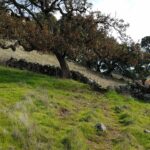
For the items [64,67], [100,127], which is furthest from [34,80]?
[100,127]

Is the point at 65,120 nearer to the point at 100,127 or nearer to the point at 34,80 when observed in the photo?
the point at 100,127

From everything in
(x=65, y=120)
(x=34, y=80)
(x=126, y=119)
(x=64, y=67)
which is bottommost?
(x=65, y=120)

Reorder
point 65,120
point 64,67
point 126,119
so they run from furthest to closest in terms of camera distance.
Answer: point 64,67, point 126,119, point 65,120

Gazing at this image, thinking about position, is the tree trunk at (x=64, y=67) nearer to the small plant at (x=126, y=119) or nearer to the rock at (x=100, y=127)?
the small plant at (x=126, y=119)

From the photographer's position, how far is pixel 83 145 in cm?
1984

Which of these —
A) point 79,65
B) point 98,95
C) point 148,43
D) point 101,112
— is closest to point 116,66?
point 79,65

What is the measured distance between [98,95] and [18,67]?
33.3ft

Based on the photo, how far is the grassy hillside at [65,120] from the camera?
62.9ft

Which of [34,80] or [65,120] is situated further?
[34,80]

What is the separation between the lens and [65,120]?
23625mm

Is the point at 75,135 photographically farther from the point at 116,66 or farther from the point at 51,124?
the point at 116,66

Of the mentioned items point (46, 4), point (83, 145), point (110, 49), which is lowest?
point (83, 145)

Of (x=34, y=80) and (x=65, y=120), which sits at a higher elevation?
(x=34, y=80)

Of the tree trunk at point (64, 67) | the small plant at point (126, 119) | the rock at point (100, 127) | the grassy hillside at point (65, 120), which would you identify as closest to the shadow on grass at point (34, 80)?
the grassy hillside at point (65, 120)
